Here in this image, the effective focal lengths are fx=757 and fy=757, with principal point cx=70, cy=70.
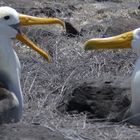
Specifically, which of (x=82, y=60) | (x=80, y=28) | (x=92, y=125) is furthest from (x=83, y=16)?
(x=92, y=125)

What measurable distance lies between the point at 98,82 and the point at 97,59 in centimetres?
137

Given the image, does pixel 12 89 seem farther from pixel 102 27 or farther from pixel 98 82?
pixel 102 27

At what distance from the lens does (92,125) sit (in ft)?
18.9

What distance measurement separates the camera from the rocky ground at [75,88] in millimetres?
5391

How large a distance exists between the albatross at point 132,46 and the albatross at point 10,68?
480mm

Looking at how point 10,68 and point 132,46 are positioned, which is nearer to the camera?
point 10,68

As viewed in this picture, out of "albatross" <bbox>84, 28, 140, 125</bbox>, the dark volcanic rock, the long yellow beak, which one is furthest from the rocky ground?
the long yellow beak

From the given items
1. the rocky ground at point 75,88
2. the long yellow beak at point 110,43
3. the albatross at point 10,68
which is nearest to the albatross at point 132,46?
the long yellow beak at point 110,43

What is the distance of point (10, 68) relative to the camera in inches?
230

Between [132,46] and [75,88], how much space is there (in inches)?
25.0

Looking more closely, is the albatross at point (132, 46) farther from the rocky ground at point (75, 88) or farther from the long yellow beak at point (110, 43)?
the rocky ground at point (75, 88)

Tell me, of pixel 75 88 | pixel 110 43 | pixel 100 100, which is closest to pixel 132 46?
pixel 110 43

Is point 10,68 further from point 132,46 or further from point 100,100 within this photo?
point 132,46

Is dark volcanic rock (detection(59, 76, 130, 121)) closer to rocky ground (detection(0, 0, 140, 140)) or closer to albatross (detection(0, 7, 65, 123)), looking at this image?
rocky ground (detection(0, 0, 140, 140))
